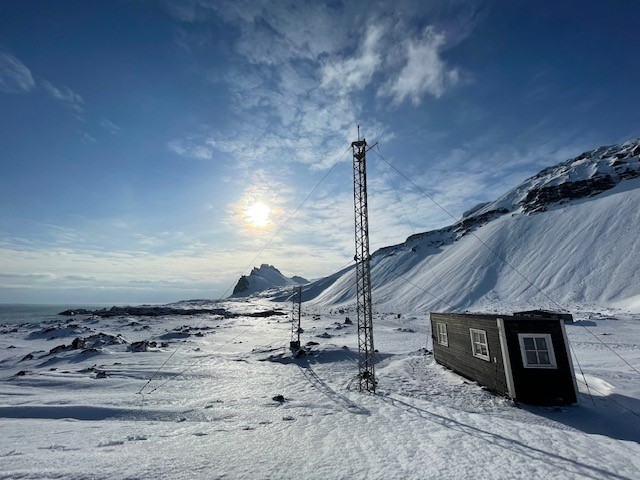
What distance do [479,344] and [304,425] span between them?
11772 millimetres

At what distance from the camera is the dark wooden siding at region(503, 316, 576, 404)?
51.5 feet

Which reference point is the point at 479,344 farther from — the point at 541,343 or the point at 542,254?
the point at 542,254

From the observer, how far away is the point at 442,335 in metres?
24.3

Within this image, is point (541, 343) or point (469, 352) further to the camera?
point (469, 352)

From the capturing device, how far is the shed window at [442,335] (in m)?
23.5

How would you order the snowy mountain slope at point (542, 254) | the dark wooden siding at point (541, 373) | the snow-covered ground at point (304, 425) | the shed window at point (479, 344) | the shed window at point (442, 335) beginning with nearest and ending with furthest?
the snow-covered ground at point (304, 425) < the dark wooden siding at point (541, 373) < the shed window at point (479, 344) < the shed window at point (442, 335) < the snowy mountain slope at point (542, 254)

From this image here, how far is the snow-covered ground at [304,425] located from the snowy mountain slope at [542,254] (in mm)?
48432

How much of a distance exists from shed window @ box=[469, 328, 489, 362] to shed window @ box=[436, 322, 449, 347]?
154 inches

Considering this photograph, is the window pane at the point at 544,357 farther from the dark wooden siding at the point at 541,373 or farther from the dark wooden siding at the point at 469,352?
the dark wooden siding at the point at 469,352

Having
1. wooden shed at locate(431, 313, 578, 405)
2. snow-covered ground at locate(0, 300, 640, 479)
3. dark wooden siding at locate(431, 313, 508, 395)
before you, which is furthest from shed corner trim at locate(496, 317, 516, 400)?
snow-covered ground at locate(0, 300, 640, 479)

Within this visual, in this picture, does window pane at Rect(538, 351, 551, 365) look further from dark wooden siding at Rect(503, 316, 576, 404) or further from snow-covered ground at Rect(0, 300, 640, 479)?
snow-covered ground at Rect(0, 300, 640, 479)

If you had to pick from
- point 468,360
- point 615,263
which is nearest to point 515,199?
point 615,263

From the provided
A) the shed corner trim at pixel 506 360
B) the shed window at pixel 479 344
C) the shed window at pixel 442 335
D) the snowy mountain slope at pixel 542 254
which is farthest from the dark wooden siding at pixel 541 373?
the snowy mountain slope at pixel 542 254

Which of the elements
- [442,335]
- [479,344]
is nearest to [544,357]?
[479,344]
